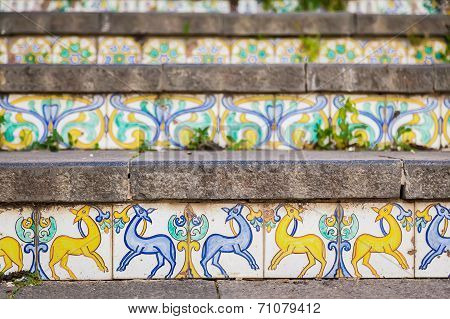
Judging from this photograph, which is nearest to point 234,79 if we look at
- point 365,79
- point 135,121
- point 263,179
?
point 135,121

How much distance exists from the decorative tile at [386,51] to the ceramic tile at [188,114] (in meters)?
1.14

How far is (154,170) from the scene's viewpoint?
1787 millimetres

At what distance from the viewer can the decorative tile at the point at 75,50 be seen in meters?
2.98

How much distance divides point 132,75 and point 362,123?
125cm

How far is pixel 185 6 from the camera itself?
12.0 ft

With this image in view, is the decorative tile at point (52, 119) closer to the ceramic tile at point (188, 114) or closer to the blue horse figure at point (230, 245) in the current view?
the ceramic tile at point (188, 114)

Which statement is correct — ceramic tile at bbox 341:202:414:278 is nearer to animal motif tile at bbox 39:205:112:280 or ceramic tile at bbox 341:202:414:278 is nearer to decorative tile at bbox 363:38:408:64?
animal motif tile at bbox 39:205:112:280

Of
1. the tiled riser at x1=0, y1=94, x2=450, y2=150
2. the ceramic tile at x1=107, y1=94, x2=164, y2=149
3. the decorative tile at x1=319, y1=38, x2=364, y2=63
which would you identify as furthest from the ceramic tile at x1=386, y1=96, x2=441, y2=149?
the ceramic tile at x1=107, y1=94, x2=164, y2=149

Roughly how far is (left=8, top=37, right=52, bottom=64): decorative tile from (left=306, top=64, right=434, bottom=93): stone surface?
1651 millimetres

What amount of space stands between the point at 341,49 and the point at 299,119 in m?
0.82

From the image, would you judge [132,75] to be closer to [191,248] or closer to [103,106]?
[103,106]

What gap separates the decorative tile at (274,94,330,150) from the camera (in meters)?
2.50

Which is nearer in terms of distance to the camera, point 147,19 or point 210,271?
point 210,271
